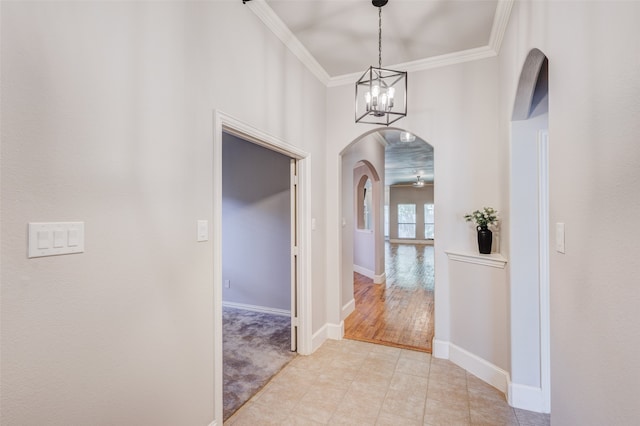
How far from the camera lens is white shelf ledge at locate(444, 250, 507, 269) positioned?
2457 millimetres

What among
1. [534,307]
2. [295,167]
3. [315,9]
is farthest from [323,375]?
[315,9]

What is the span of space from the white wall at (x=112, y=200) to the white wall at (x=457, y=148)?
200 cm

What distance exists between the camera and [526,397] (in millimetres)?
2182

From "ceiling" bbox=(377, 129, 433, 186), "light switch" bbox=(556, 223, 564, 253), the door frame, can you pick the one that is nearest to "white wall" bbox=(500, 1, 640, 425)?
"light switch" bbox=(556, 223, 564, 253)

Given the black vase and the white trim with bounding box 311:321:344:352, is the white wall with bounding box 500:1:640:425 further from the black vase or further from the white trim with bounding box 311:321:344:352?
the white trim with bounding box 311:321:344:352

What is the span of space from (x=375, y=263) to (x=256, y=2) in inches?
190

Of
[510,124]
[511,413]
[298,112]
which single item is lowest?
[511,413]

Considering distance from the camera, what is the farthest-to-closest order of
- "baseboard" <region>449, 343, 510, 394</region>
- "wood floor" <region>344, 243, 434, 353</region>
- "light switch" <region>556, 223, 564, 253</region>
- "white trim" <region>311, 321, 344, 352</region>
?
"wood floor" <region>344, 243, 434, 353</region>, "white trim" <region>311, 321, 344, 352</region>, "baseboard" <region>449, 343, 510, 394</region>, "light switch" <region>556, 223, 564, 253</region>

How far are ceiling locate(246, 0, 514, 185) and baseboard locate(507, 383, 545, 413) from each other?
2.73 m

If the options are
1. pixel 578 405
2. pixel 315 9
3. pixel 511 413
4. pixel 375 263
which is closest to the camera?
pixel 578 405

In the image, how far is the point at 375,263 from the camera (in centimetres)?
595

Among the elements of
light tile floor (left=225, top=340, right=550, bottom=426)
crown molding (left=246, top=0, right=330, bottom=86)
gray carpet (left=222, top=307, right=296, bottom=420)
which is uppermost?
crown molding (left=246, top=0, right=330, bottom=86)

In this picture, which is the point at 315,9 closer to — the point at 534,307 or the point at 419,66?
the point at 419,66

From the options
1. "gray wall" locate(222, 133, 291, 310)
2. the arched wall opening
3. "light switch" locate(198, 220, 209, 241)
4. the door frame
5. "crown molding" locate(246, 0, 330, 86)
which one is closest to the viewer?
"light switch" locate(198, 220, 209, 241)
